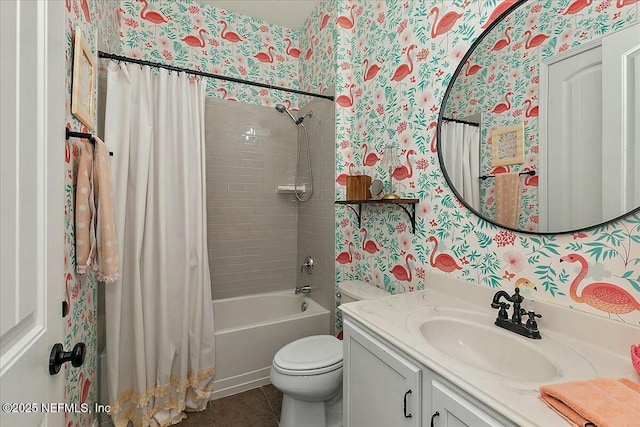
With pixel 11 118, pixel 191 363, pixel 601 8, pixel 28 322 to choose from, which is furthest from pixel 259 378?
pixel 601 8

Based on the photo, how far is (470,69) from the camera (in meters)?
1.27

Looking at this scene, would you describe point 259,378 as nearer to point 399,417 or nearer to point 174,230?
point 174,230

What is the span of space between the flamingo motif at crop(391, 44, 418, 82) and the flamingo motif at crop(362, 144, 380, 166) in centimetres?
44

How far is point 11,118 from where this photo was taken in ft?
1.62

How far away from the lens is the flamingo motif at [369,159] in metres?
1.85

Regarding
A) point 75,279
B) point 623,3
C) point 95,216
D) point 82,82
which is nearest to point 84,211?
point 95,216

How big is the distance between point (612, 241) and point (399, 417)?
2.73ft

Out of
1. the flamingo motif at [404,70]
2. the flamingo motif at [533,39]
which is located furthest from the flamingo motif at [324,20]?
the flamingo motif at [533,39]

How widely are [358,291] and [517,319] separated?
2.93 feet

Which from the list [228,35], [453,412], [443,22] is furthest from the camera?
[228,35]

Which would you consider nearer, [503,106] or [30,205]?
[30,205]

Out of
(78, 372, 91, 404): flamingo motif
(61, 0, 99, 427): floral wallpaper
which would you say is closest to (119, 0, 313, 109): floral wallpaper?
(61, 0, 99, 427): floral wallpaper

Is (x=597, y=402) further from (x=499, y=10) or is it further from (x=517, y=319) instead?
(x=499, y=10)

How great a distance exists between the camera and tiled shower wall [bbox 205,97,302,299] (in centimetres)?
248
